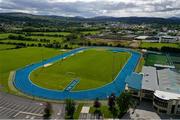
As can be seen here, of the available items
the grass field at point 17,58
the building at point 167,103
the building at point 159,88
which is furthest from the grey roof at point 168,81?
the grass field at point 17,58

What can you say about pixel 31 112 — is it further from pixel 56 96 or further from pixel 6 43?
pixel 6 43

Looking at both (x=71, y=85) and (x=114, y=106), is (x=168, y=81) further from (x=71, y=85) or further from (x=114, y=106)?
(x=71, y=85)

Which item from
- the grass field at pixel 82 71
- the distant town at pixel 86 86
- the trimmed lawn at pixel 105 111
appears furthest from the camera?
the grass field at pixel 82 71

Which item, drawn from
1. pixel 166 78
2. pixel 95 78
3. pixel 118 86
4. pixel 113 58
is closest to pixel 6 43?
pixel 113 58

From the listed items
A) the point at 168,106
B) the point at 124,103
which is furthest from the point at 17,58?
the point at 168,106

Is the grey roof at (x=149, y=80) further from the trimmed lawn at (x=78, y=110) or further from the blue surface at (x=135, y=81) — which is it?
the trimmed lawn at (x=78, y=110)

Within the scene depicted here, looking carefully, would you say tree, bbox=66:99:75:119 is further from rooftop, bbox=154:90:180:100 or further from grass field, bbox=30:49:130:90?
rooftop, bbox=154:90:180:100
